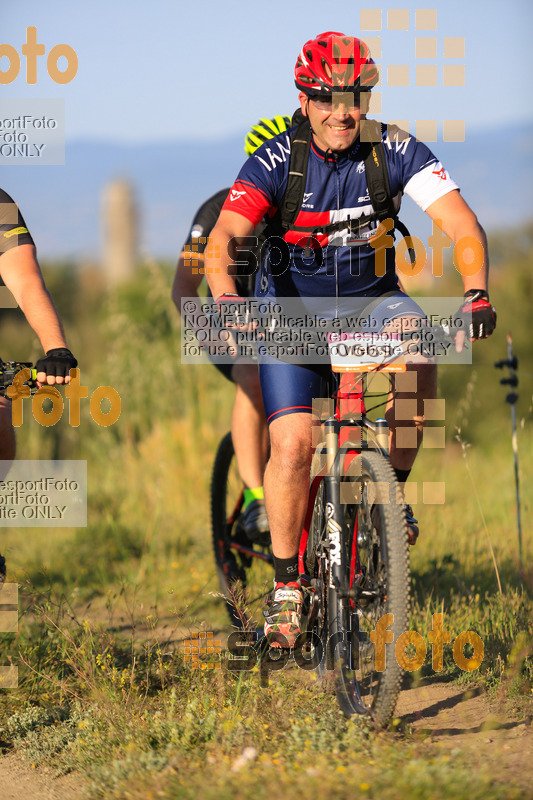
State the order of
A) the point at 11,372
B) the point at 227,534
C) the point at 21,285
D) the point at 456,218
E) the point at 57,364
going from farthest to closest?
the point at 227,534 → the point at 21,285 → the point at 456,218 → the point at 11,372 → the point at 57,364

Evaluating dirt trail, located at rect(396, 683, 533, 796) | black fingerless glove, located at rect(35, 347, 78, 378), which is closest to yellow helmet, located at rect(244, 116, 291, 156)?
black fingerless glove, located at rect(35, 347, 78, 378)

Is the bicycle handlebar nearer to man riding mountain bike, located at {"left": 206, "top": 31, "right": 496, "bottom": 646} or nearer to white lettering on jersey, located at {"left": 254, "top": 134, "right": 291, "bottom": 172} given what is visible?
A: man riding mountain bike, located at {"left": 206, "top": 31, "right": 496, "bottom": 646}

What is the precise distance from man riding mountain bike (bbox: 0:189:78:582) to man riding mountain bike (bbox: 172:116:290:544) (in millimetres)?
1425

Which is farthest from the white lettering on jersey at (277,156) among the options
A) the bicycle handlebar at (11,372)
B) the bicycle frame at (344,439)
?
the bicycle handlebar at (11,372)

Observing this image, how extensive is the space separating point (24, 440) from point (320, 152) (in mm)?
6663

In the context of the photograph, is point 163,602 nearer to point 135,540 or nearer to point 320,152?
point 135,540

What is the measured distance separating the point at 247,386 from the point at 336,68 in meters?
1.91

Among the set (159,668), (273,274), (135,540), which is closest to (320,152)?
(273,274)

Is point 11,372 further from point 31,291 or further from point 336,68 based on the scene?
point 336,68

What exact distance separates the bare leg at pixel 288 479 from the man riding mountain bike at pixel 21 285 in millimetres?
998

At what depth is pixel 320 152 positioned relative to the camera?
12.4 ft

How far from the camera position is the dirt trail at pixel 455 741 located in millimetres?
2864

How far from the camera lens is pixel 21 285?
3.72 metres

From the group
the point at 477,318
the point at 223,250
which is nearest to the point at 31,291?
the point at 223,250
